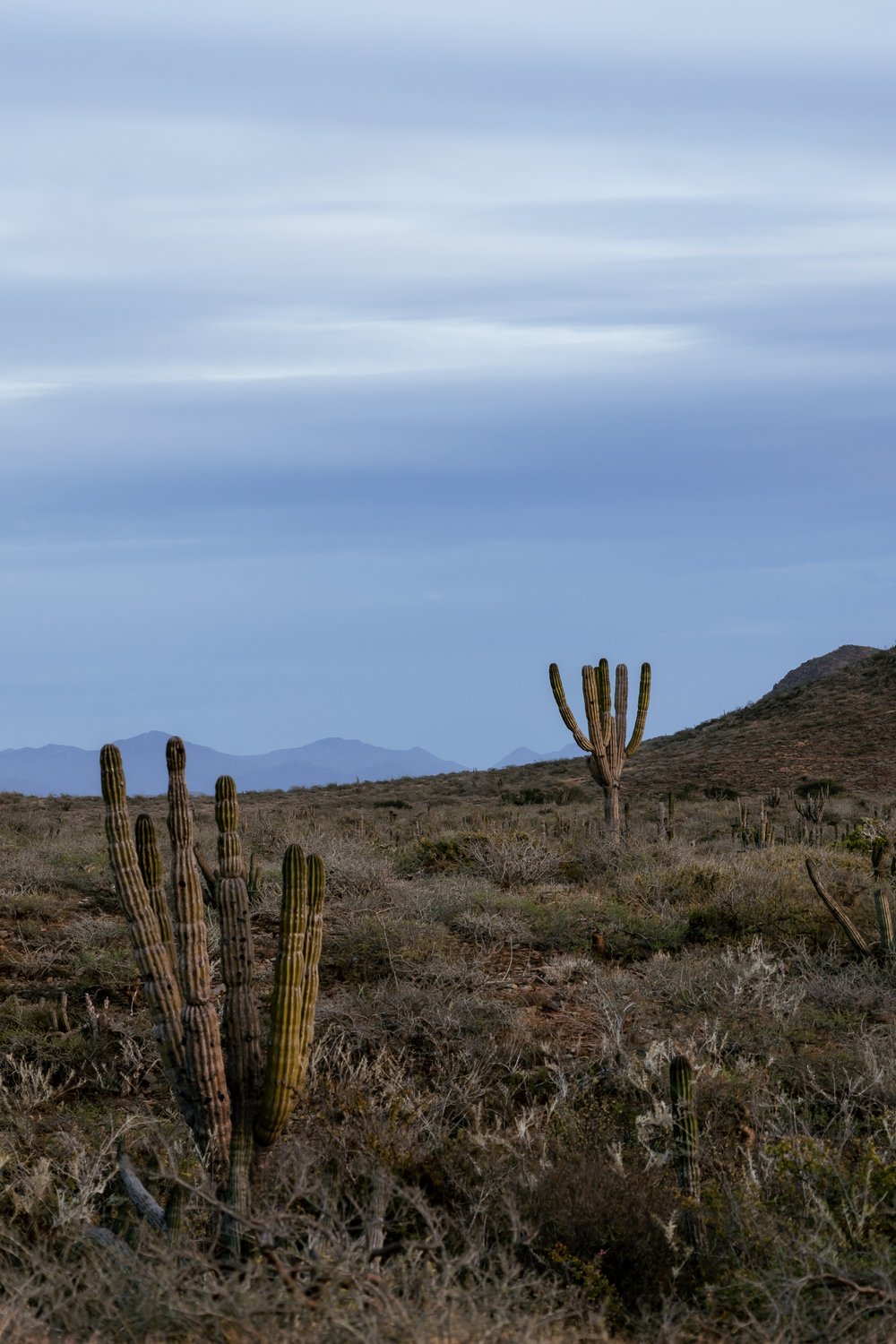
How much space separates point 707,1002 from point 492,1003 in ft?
5.48

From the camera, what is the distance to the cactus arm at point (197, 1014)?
576cm

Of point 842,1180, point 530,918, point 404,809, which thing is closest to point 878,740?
point 404,809

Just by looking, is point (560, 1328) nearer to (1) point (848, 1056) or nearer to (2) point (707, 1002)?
(1) point (848, 1056)

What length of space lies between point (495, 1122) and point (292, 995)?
1.77 m

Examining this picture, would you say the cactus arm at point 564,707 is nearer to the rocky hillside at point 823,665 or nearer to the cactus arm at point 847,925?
the cactus arm at point 847,925

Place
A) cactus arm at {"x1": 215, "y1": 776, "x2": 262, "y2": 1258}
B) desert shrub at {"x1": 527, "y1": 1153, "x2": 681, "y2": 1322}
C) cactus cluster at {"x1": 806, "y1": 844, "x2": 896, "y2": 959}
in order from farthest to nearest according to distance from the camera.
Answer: cactus cluster at {"x1": 806, "y1": 844, "x2": 896, "y2": 959}, cactus arm at {"x1": 215, "y1": 776, "x2": 262, "y2": 1258}, desert shrub at {"x1": 527, "y1": 1153, "x2": 681, "y2": 1322}

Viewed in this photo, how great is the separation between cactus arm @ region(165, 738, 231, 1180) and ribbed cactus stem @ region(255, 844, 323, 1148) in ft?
0.75

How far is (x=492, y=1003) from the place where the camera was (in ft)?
27.9

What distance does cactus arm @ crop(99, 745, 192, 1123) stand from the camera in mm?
5859

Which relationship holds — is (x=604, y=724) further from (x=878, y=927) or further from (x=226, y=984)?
(x=226, y=984)

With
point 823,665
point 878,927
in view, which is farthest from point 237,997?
point 823,665

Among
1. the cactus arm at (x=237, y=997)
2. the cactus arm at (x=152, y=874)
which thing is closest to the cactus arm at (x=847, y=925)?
the cactus arm at (x=237, y=997)

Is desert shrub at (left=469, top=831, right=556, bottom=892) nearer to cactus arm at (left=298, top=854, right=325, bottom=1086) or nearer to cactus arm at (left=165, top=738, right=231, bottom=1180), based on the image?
cactus arm at (left=298, top=854, right=325, bottom=1086)

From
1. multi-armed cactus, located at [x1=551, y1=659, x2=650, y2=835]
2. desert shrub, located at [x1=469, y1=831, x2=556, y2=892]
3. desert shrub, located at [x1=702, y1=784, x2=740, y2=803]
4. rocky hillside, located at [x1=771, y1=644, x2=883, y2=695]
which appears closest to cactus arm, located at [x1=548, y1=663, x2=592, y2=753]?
multi-armed cactus, located at [x1=551, y1=659, x2=650, y2=835]
